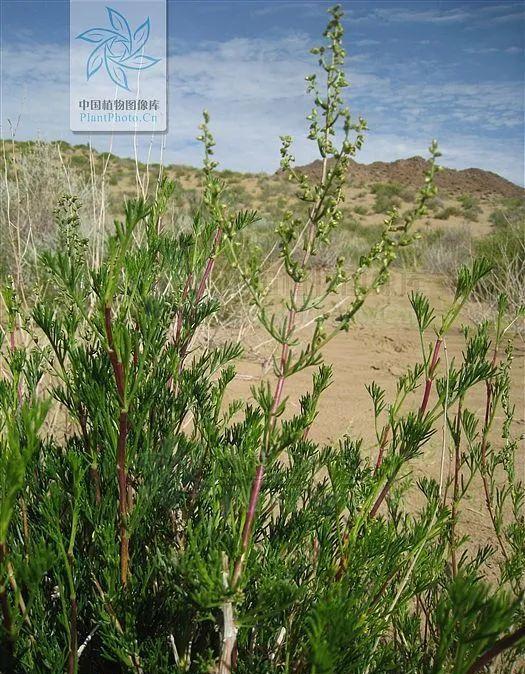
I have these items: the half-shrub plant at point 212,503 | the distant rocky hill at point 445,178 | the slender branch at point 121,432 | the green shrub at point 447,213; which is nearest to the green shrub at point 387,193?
the green shrub at point 447,213

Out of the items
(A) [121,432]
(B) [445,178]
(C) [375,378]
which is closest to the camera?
(A) [121,432]

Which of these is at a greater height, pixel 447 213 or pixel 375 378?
pixel 447 213

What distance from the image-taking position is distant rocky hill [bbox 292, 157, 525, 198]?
1684 inches

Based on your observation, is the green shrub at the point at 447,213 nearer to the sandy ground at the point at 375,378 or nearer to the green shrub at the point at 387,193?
the green shrub at the point at 387,193

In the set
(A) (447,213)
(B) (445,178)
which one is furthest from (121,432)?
(B) (445,178)

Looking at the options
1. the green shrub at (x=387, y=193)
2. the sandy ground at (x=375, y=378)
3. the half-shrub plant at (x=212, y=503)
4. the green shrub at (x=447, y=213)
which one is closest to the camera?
the half-shrub plant at (x=212, y=503)

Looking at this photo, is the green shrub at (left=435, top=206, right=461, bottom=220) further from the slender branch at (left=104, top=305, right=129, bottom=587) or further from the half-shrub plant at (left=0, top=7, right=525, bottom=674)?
the slender branch at (left=104, top=305, right=129, bottom=587)

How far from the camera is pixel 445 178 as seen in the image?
46.2m

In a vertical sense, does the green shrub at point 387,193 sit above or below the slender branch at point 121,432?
above

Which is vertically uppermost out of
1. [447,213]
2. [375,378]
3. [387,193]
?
[387,193]


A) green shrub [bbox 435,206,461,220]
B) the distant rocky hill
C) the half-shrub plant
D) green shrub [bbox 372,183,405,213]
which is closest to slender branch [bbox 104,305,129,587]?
the half-shrub plant

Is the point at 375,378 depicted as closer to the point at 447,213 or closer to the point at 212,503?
the point at 212,503

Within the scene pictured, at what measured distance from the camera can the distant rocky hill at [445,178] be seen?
42784mm

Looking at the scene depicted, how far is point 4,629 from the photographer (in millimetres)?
935
